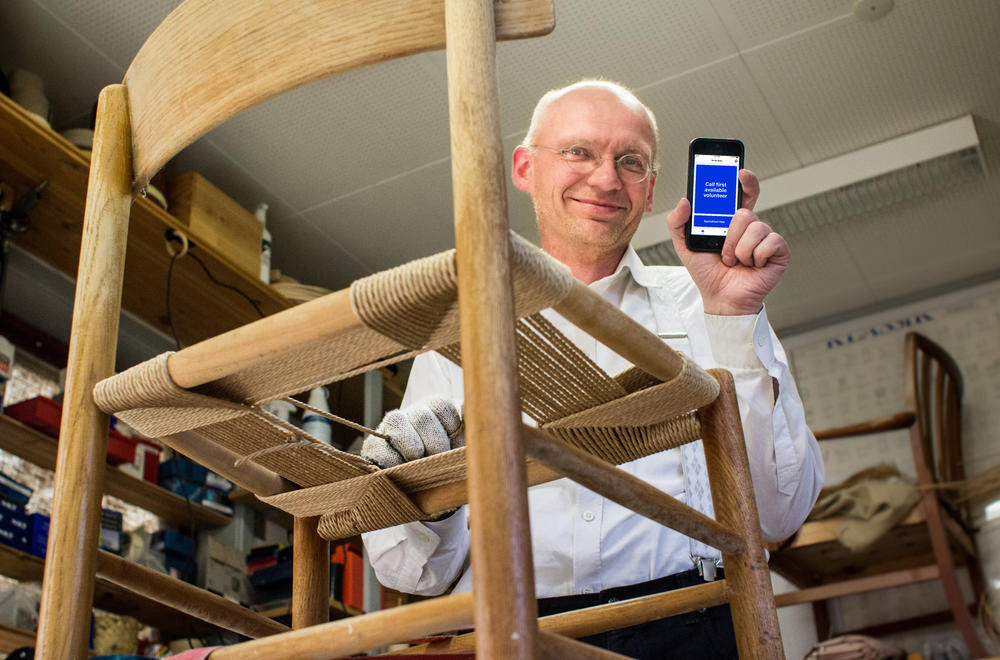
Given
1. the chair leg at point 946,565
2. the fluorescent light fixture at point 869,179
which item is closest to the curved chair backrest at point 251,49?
the chair leg at point 946,565

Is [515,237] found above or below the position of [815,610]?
below

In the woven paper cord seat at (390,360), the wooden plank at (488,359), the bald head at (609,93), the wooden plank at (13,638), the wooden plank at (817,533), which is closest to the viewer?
the wooden plank at (488,359)

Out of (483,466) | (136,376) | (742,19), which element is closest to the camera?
(483,466)

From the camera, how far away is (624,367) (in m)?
1.29

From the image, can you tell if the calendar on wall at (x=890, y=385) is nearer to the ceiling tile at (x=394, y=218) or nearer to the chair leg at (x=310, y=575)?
the ceiling tile at (x=394, y=218)

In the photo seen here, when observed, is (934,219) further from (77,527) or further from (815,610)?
(77,527)

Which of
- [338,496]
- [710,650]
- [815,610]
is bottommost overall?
[710,650]

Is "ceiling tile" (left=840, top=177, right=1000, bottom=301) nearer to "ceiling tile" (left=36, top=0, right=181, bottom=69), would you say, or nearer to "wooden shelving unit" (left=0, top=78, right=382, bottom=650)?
"wooden shelving unit" (left=0, top=78, right=382, bottom=650)

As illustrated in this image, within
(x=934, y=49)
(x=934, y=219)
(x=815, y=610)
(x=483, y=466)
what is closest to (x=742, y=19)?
(x=934, y=49)

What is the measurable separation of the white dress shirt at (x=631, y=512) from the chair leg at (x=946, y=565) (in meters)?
1.77

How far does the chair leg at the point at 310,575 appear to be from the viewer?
970mm

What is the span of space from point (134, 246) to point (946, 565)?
7.76ft

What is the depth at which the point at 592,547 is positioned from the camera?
3.88 ft

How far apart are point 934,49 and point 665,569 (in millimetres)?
2370
